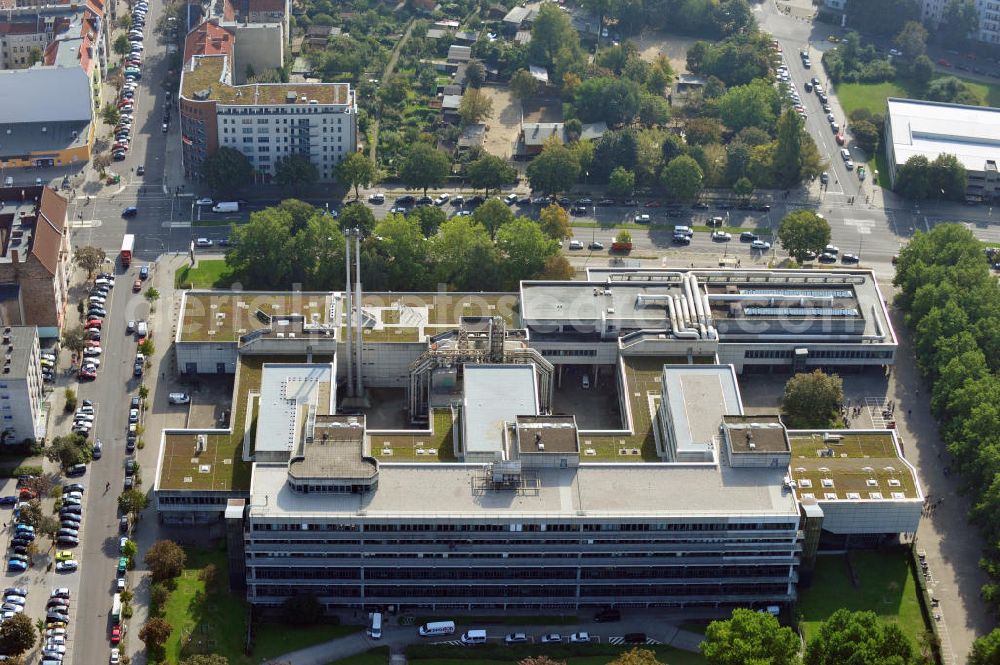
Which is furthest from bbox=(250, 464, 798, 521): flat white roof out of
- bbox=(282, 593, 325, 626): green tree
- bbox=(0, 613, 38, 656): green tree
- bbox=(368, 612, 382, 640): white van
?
bbox=(0, 613, 38, 656): green tree

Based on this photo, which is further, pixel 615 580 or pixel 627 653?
pixel 615 580

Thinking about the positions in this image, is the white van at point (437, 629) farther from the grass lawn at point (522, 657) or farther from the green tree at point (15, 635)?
the green tree at point (15, 635)

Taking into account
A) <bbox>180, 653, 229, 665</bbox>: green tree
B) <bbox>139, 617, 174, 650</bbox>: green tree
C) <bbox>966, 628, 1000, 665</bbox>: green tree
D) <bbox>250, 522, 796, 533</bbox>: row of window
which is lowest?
<bbox>966, 628, 1000, 665</bbox>: green tree

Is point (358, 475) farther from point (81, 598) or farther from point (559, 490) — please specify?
point (81, 598)

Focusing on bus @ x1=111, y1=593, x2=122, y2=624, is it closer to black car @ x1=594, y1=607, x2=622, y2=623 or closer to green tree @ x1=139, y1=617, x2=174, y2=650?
green tree @ x1=139, y1=617, x2=174, y2=650

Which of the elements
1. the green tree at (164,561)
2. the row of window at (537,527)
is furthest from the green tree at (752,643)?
the green tree at (164,561)

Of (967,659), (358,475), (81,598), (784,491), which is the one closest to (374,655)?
(358,475)
